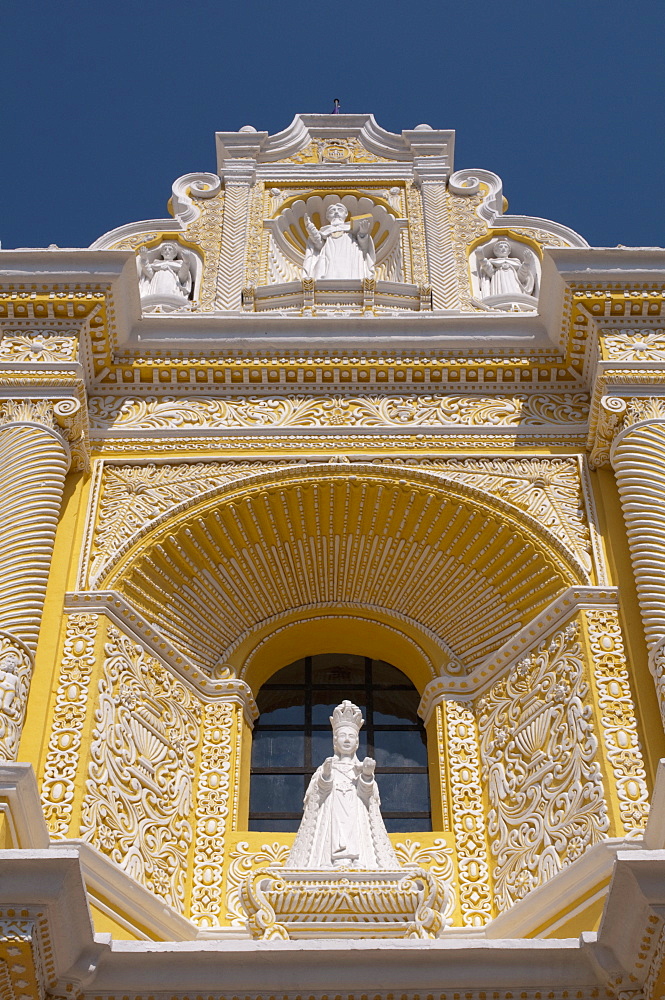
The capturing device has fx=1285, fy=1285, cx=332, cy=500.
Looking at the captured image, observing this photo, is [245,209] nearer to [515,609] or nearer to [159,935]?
[515,609]

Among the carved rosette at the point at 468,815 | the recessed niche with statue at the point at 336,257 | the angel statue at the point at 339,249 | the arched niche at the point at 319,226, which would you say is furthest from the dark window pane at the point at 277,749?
the arched niche at the point at 319,226

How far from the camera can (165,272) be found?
11.3m

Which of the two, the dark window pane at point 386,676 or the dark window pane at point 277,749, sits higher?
the dark window pane at point 386,676

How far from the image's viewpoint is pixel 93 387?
9586 millimetres

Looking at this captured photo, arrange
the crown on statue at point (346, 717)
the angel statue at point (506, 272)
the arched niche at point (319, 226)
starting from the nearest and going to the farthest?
1. the crown on statue at point (346, 717)
2. the angel statue at point (506, 272)
3. the arched niche at point (319, 226)

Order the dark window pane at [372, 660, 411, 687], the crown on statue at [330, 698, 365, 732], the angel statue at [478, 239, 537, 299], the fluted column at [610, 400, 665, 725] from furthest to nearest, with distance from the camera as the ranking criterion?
the angel statue at [478, 239, 537, 299] → the dark window pane at [372, 660, 411, 687] → the crown on statue at [330, 698, 365, 732] → the fluted column at [610, 400, 665, 725]

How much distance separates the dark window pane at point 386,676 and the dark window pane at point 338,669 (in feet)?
0.28

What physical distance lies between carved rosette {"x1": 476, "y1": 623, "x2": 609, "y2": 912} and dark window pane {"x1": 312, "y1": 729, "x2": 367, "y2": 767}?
84 centimetres

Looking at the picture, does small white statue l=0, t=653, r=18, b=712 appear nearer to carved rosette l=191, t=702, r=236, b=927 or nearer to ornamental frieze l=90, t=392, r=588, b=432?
carved rosette l=191, t=702, r=236, b=927

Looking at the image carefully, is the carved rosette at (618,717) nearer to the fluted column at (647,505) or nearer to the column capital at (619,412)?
the fluted column at (647,505)

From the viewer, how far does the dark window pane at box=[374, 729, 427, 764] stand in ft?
28.1

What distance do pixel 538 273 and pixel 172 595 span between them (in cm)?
467

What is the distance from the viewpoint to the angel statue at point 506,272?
11.1 m

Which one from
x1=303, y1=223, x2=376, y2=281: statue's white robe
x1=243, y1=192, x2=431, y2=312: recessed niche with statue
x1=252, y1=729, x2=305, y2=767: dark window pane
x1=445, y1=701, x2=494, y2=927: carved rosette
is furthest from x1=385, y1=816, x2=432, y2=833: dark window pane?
x1=303, y1=223, x2=376, y2=281: statue's white robe
